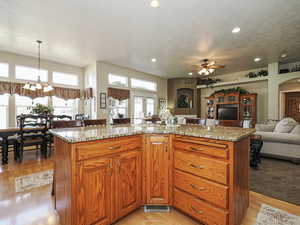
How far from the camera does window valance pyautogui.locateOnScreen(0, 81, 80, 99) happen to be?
171 inches

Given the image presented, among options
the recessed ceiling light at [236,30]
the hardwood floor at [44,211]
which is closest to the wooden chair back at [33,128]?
the hardwood floor at [44,211]

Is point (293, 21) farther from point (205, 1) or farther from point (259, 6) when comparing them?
point (205, 1)

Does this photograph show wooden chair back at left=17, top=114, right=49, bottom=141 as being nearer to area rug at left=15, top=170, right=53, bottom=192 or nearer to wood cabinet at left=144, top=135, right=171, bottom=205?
area rug at left=15, top=170, right=53, bottom=192

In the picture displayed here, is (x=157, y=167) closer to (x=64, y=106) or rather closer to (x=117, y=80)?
(x=117, y=80)

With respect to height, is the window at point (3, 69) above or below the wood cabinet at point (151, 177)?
above

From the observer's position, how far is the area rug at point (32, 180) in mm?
2240

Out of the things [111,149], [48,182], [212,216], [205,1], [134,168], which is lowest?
[48,182]

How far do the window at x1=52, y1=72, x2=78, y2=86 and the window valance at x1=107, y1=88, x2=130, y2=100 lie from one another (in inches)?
63.4

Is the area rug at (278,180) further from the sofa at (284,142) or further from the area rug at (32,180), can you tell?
the area rug at (32,180)

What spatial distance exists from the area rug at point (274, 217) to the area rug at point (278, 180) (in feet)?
1.23

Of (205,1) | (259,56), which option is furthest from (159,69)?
(205,1)

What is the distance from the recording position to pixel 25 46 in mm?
4062

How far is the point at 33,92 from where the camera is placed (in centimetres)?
480

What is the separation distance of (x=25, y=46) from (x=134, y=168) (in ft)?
16.1
